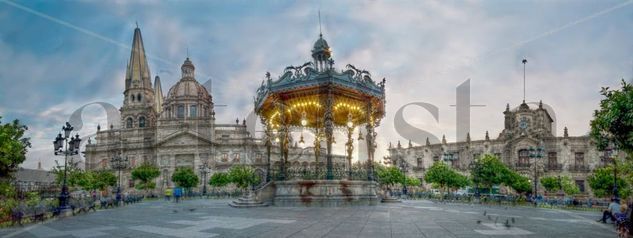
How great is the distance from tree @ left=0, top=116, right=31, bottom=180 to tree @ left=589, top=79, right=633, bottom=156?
24185 mm

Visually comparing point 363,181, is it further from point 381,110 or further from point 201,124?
point 201,124

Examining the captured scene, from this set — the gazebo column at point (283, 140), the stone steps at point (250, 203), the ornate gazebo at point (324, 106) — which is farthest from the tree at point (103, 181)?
the stone steps at point (250, 203)

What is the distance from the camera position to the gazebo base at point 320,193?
66.2 feet

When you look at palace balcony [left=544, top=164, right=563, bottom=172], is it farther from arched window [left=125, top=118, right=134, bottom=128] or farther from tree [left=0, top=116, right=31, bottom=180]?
arched window [left=125, top=118, right=134, bottom=128]

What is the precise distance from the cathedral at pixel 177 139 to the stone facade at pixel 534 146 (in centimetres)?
2616

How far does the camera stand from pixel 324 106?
21469 millimetres

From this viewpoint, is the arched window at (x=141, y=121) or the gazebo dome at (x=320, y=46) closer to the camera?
the gazebo dome at (x=320, y=46)

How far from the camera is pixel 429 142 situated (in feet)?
220

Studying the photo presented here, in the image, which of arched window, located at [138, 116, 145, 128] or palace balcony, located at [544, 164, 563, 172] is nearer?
palace balcony, located at [544, 164, 563, 172]

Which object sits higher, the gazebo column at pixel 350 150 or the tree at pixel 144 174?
the gazebo column at pixel 350 150

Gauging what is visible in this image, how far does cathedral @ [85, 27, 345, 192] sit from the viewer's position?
7862 centimetres

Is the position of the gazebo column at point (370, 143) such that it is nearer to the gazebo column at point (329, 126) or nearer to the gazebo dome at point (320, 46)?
the gazebo column at point (329, 126)

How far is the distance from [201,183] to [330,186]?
60233 mm

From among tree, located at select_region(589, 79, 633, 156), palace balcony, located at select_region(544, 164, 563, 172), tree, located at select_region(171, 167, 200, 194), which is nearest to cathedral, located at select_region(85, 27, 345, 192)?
tree, located at select_region(171, 167, 200, 194)
